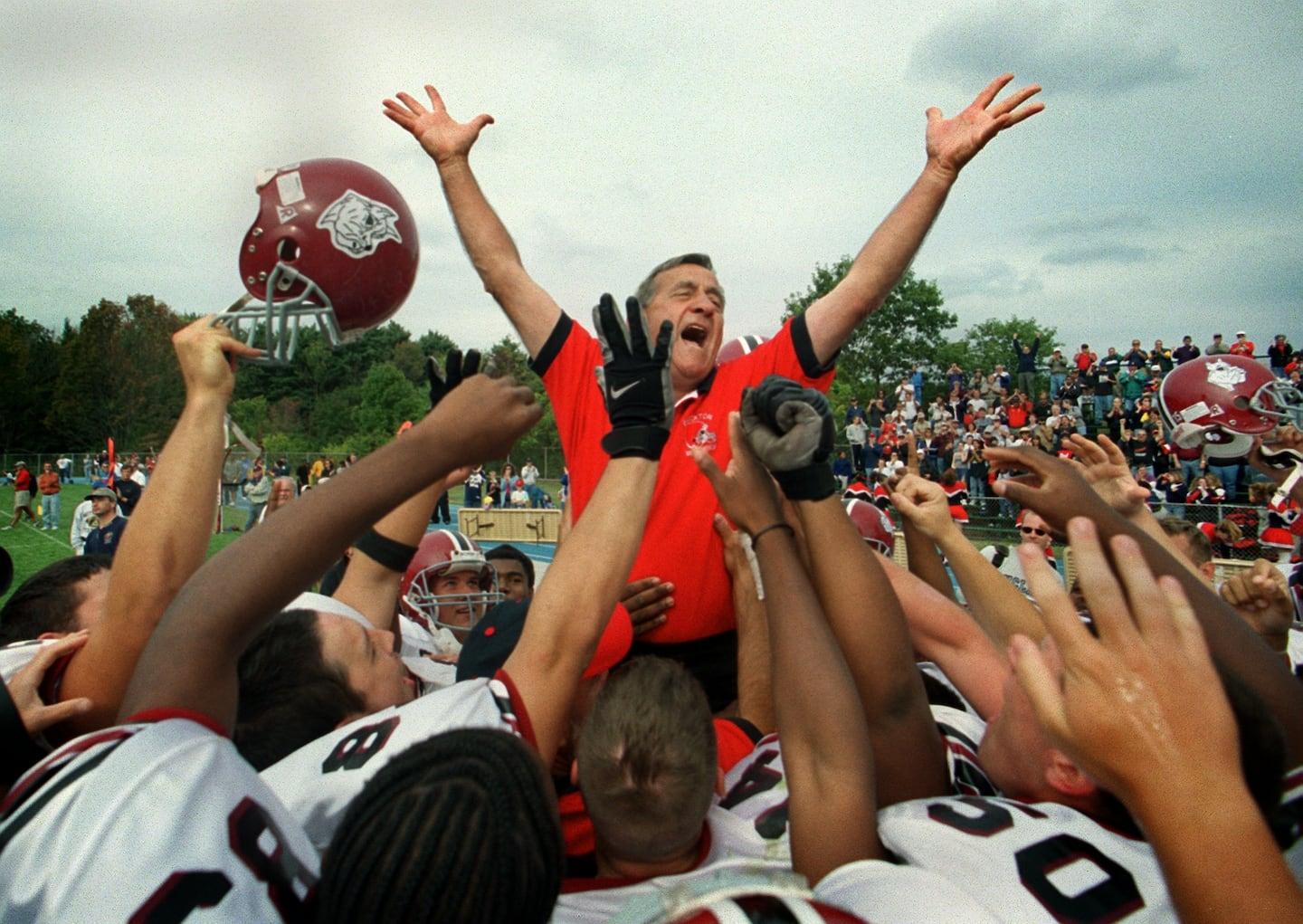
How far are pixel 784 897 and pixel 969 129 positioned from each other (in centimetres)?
247

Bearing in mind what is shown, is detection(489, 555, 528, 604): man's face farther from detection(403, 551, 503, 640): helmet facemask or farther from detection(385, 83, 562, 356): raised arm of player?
detection(385, 83, 562, 356): raised arm of player

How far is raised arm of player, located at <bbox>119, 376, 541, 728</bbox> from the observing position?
5.05 ft

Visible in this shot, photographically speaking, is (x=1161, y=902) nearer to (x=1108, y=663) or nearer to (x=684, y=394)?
(x=1108, y=663)

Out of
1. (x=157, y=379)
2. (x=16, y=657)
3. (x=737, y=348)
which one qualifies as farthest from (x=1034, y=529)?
(x=157, y=379)

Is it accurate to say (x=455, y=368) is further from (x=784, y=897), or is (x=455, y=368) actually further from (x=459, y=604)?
(x=459, y=604)

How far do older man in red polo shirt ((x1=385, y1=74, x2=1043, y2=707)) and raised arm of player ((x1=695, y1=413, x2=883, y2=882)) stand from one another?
0.79 m

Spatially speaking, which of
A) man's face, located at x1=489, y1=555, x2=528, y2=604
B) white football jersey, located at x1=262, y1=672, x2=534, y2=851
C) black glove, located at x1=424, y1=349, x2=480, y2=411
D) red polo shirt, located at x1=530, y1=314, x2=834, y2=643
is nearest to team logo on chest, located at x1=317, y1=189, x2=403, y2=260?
red polo shirt, located at x1=530, y1=314, x2=834, y2=643

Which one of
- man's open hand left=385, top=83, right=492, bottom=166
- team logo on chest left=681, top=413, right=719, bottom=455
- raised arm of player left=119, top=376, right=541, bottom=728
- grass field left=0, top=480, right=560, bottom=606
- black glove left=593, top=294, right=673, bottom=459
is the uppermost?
man's open hand left=385, top=83, right=492, bottom=166

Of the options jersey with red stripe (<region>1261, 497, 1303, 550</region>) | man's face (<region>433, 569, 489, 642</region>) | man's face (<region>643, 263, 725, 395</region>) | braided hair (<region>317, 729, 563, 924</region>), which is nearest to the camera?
braided hair (<region>317, 729, 563, 924</region>)

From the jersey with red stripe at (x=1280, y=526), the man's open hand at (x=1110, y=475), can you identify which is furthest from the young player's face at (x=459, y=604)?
the jersey with red stripe at (x=1280, y=526)

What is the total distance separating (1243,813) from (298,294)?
279 centimetres

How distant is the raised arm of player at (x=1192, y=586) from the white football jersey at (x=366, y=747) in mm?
1262

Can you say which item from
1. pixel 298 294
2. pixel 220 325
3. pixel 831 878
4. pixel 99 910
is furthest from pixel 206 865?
pixel 298 294

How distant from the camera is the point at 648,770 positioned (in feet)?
5.86
